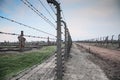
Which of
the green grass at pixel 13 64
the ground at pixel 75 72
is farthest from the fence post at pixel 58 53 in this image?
the green grass at pixel 13 64

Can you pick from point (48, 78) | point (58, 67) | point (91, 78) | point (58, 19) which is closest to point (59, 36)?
point (58, 19)

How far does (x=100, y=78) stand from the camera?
6.99 metres

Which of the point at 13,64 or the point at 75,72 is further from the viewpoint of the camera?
the point at 13,64

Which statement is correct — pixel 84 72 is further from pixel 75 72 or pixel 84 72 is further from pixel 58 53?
pixel 58 53

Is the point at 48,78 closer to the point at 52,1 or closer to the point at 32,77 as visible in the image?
the point at 32,77

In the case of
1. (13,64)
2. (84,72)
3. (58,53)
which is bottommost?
(84,72)

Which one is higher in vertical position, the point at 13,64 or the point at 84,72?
the point at 13,64

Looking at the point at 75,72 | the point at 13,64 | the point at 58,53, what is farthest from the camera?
the point at 13,64

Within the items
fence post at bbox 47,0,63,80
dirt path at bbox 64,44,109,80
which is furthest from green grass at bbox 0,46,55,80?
dirt path at bbox 64,44,109,80

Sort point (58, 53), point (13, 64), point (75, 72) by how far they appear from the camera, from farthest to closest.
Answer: point (13, 64) → point (75, 72) → point (58, 53)

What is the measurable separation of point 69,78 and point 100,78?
139cm

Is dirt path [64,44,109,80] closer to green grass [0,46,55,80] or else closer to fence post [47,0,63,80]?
fence post [47,0,63,80]

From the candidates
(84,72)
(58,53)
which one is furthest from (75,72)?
(58,53)

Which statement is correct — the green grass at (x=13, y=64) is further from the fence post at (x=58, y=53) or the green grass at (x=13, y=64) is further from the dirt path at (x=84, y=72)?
the dirt path at (x=84, y=72)
